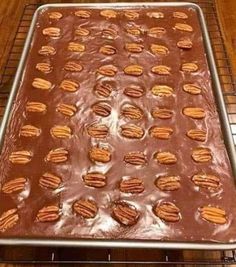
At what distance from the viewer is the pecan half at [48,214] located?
945 millimetres

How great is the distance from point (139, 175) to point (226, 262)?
0.30 m

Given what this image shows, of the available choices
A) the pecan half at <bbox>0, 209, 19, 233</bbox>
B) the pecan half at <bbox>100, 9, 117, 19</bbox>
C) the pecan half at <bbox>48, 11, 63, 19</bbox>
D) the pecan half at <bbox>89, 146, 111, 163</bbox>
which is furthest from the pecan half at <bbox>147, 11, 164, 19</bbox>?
the pecan half at <bbox>0, 209, 19, 233</bbox>

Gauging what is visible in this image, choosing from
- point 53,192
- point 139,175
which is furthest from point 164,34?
point 53,192

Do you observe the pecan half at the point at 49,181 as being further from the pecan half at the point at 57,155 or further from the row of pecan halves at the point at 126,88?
the row of pecan halves at the point at 126,88

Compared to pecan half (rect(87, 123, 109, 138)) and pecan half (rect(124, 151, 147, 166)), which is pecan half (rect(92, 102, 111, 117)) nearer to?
pecan half (rect(87, 123, 109, 138))

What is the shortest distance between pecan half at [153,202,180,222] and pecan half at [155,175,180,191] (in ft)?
0.14

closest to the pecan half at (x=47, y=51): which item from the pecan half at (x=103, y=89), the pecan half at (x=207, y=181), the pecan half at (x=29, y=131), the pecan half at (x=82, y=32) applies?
the pecan half at (x=82, y=32)

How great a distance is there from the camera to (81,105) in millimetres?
1214

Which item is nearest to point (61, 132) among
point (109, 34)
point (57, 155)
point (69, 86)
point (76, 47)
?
point (57, 155)

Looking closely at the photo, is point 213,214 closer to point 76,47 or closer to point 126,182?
point 126,182

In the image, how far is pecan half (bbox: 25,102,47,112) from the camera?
3.93 ft

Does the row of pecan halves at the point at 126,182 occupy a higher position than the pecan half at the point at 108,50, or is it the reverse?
the pecan half at the point at 108,50

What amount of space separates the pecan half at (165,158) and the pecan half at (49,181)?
27 centimetres

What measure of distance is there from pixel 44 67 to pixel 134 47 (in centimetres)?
32
